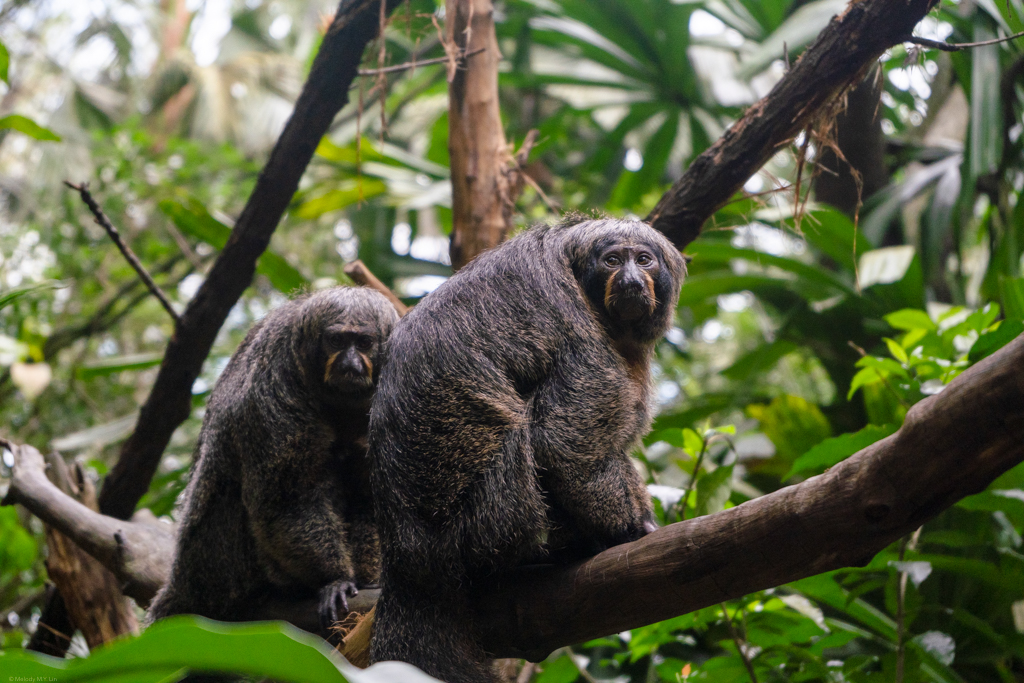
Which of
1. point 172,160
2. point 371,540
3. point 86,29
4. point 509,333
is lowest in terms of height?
point 371,540

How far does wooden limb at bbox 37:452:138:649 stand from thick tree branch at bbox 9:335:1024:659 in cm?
304

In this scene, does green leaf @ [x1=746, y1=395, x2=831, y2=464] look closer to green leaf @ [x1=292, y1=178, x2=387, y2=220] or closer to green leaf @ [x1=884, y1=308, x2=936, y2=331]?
green leaf @ [x1=884, y1=308, x2=936, y2=331]

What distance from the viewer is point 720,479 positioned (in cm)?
322

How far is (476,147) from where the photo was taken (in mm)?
4359

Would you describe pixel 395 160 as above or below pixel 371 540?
above

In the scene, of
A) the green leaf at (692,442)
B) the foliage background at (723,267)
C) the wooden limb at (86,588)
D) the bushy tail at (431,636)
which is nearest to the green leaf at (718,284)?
the foliage background at (723,267)

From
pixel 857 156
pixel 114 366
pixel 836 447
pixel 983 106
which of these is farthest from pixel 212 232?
pixel 857 156

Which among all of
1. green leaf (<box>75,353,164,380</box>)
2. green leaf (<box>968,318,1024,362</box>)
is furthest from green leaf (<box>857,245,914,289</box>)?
green leaf (<box>75,353,164,380</box>)

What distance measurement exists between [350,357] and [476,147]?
1.60m

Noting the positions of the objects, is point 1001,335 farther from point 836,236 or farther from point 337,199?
point 337,199

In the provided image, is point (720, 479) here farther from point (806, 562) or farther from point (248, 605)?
point (248, 605)

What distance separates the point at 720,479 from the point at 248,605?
7.46 feet

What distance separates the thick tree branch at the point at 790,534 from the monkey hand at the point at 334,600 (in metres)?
0.85

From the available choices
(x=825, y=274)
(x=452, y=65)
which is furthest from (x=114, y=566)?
(x=825, y=274)
